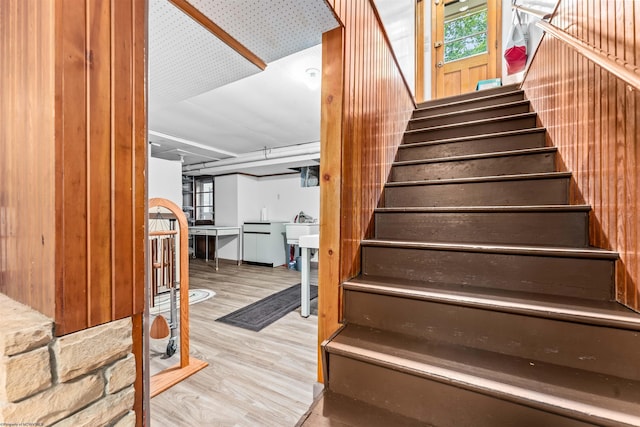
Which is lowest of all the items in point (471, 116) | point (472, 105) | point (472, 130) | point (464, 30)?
point (472, 130)

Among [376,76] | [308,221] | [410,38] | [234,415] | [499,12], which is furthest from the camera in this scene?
[308,221]

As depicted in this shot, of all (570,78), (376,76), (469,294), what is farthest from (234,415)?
(570,78)

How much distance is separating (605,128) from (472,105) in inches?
65.6

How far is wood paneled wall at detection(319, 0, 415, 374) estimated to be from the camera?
1.43m

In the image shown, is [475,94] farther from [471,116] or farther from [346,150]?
[346,150]

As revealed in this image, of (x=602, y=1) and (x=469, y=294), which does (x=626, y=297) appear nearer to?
(x=469, y=294)

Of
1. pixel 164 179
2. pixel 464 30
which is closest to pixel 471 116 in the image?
pixel 464 30

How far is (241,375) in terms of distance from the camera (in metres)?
2.01

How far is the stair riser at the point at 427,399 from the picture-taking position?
0.88m

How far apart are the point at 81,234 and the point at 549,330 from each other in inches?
59.9

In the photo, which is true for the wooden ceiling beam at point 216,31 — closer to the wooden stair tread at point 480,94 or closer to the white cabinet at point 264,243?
the wooden stair tread at point 480,94

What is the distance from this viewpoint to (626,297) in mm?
1076

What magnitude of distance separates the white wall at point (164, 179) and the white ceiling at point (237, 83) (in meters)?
0.47

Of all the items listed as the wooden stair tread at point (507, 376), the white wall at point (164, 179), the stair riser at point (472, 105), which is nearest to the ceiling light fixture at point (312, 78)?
the stair riser at point (472, 105)
